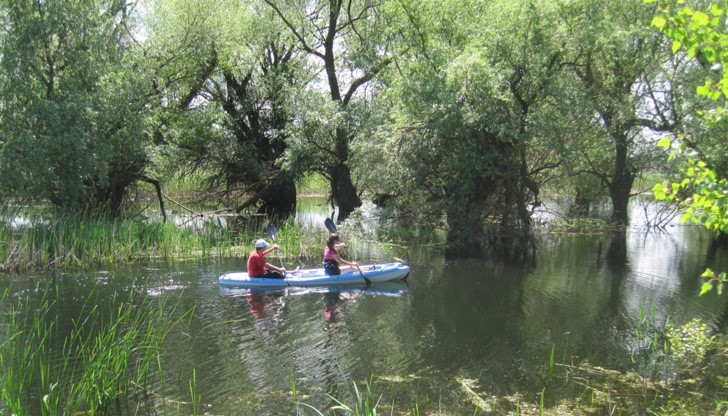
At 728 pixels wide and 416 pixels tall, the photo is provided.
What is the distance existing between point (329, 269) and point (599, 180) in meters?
14.4

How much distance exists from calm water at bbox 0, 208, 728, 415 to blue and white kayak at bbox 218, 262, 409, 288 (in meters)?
Answer: 0.25

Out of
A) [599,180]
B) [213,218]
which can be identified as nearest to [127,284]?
[213,218]

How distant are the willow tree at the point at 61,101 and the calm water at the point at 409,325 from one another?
390 centimetres

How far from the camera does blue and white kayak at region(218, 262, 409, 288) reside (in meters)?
12.0

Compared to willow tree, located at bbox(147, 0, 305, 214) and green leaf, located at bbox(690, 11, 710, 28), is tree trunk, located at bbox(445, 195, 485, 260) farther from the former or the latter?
green leaf, located at bbox(690, 11, 710, 28)

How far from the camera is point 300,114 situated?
21984mm

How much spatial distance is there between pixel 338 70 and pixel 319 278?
42.9ft

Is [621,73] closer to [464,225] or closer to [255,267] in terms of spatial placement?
[464,225]

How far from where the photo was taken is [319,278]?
12.2 meters

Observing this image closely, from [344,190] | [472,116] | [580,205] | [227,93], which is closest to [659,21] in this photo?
[472,116]

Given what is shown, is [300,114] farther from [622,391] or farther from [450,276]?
[622,391]

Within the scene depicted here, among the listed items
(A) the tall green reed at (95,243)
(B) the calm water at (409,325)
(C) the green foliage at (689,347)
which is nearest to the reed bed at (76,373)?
(B) the calm water at (409,325)

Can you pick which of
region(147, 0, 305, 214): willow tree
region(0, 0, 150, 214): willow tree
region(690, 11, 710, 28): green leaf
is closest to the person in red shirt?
region(0, 0, 150, 214): willow tree

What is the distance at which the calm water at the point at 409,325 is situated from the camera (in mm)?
6875
